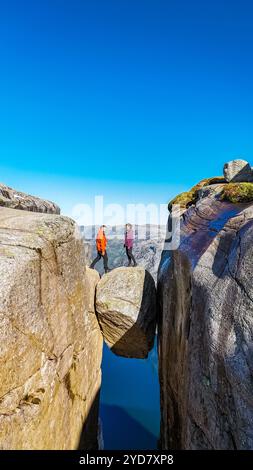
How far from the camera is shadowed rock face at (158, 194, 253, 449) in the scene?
6.45 metres

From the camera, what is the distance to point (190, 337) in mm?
9570

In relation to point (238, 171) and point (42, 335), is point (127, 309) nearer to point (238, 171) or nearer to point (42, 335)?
point (42, 335)

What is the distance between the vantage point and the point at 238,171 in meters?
17.8

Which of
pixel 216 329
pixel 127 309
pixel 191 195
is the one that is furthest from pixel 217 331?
pixel 191 195

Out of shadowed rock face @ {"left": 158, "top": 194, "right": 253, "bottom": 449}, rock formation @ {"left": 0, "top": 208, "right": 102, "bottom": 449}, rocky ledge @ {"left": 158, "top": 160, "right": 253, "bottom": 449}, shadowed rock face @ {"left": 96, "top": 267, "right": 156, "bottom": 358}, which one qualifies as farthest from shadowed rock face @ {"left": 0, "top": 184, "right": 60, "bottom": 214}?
shadowed rock face @ {"left": 158, "top": 194, "right": 253, "bottom": 449}

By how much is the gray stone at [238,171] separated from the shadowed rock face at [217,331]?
5.72 m

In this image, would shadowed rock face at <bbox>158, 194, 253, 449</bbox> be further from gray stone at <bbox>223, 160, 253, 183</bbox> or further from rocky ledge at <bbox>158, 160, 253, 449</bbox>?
gray stone at <bbox>223, 160, 253, 183</bbox>

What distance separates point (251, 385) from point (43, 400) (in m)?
6.82

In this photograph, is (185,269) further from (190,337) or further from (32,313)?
(32,313)

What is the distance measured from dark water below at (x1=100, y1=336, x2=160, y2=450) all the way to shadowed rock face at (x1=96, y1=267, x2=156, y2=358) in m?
28.1

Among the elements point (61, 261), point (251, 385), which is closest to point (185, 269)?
point (61, 261)

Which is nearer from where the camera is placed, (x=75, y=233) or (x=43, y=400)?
(x=43, y=400)

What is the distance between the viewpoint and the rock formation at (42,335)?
797 cm

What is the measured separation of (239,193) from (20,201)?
18.8 metres
